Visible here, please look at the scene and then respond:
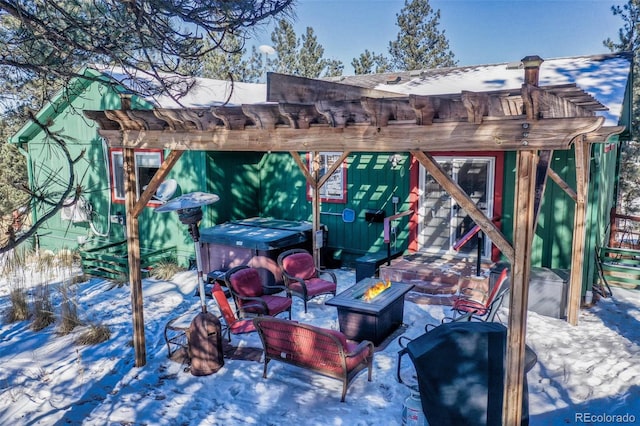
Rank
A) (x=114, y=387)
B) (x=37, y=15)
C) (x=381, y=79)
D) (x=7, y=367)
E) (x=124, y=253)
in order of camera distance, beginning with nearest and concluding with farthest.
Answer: (x=37, y=15)
(x=114, y=387)
(x=7, y=367)
(x=124, y=253)
(x=381, y=79)

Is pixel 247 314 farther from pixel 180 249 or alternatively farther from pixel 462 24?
pixel 462 24

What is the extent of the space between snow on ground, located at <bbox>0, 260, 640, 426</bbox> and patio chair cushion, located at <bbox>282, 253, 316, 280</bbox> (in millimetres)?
794

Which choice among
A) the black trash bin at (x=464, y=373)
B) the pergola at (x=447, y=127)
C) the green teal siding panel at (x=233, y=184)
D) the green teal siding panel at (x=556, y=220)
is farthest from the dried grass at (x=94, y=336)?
the green teal siding panel at (x=556, y=220)

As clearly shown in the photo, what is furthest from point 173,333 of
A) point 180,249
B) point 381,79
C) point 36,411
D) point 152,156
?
point 381,79

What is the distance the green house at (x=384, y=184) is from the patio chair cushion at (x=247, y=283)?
1.79m

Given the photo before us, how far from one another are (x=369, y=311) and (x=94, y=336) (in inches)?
142

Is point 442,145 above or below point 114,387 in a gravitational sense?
above

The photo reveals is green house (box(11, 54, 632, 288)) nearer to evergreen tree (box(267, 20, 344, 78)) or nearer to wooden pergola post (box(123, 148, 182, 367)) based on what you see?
wooden pergola post (box(123, 148, 182, 367))

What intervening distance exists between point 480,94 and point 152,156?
27.5ft

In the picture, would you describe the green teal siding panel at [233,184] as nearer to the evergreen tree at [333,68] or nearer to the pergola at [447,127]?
the pergola at [447,127]

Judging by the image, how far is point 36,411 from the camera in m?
4.28

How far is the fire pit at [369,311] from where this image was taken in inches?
210

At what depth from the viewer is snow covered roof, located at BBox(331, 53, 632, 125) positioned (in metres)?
7.06

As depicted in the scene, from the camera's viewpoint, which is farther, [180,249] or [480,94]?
[180,249]
